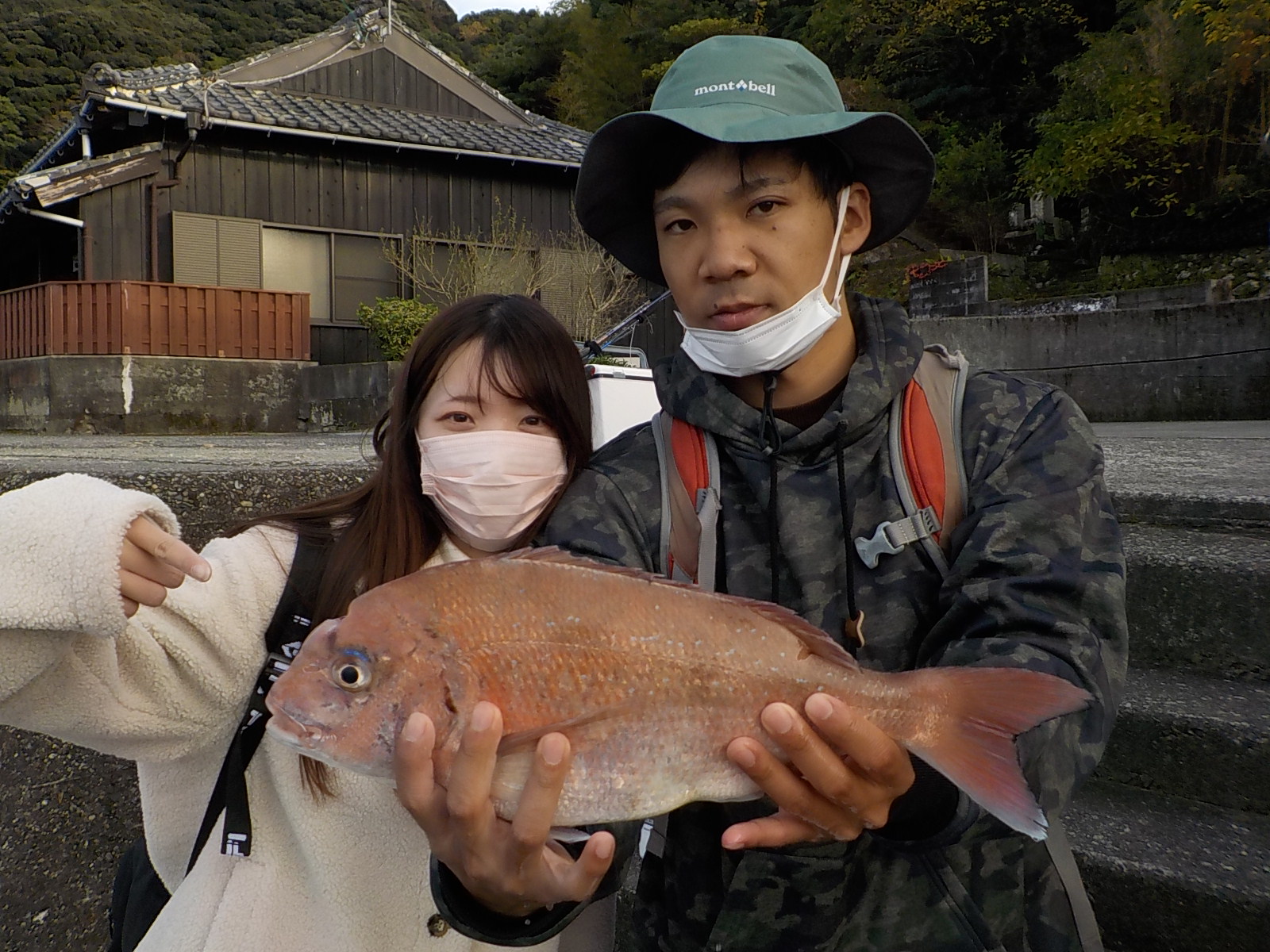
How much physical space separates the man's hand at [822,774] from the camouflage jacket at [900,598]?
152mm

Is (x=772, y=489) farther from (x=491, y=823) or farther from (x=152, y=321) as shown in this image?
(x=152, y=321)

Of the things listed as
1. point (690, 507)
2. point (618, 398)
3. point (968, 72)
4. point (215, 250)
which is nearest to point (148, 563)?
point (690, 507)

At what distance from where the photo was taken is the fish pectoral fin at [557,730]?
1.56 metres

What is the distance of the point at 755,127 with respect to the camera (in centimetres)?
192

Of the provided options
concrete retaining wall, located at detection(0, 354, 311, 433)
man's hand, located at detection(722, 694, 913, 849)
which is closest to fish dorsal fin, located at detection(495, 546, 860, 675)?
man's hand, located at detection(722, 694, 913, 849)

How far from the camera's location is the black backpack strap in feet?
6.75

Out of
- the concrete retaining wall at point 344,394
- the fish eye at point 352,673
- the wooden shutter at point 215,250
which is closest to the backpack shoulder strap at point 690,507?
the fish eye at point 352,673

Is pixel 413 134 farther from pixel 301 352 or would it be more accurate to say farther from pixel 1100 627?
pixel 1100 627

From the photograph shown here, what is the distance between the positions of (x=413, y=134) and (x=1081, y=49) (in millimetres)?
18651

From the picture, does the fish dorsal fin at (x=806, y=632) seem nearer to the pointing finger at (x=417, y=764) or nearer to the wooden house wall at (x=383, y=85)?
the pointing finger at (x=417, y=764)

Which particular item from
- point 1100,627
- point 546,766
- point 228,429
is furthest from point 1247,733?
point 228,429

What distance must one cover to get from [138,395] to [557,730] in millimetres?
13090

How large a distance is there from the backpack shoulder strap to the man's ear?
0.61m

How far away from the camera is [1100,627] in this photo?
173cm
